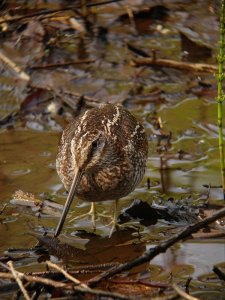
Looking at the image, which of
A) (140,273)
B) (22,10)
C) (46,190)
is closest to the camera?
(140,273)

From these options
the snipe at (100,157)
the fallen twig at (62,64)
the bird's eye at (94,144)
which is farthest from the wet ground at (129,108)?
the bird's eye at (94,144)

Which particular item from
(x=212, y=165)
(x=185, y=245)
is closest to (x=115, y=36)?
(x=212, y=165)

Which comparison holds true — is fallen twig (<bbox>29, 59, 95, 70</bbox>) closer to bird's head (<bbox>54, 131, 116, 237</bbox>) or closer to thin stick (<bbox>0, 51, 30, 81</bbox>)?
thin stick (<bbox>0, 51, 30, 81</bbox>)

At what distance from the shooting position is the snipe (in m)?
5.94

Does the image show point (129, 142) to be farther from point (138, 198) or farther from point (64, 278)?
point (64, 278)

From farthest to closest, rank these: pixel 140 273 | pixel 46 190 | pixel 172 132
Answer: pixel 172 132
pixel 46 190
pixel 140 273

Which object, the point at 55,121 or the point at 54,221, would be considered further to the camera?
the point at 55,121

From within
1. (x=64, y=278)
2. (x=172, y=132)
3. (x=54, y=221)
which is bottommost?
(x=172, y=132)

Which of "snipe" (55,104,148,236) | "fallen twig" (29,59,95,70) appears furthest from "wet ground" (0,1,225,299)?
"snipe" (55,104,148,236)

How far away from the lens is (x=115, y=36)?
957 centimetres

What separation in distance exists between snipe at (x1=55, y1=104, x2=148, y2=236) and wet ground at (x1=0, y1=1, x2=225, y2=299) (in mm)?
366

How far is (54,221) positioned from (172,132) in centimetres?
196

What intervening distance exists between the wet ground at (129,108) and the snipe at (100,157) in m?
0.37

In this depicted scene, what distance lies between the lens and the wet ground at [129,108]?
6.09m
